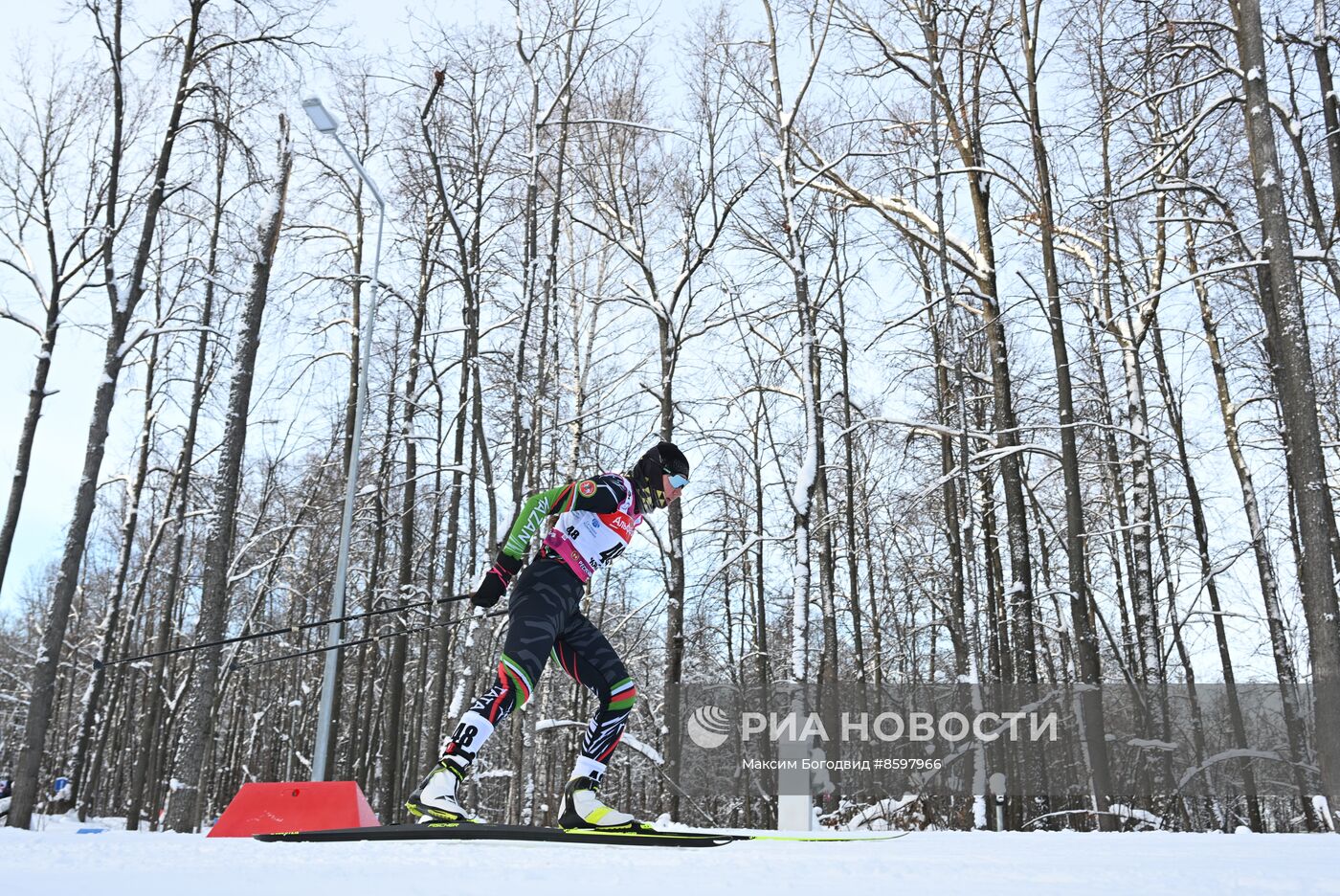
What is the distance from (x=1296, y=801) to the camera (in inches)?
719

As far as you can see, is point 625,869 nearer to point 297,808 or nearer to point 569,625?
point 569,625

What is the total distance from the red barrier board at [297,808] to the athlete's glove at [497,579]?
2436mm

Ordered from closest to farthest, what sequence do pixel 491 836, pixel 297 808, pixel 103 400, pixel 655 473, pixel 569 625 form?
pixel 491 836
pixel 569 625
pixel 655 473
pixel 297 808
pixel 103 400

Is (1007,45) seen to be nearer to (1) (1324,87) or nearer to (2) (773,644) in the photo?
(1) (1324,87)

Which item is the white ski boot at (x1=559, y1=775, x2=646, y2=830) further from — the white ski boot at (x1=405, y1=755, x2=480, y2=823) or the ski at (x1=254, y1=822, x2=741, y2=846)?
the white ski boot at (x1=405, y1=755, x2=480, y2=823)

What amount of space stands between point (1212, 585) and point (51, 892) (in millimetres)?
19933

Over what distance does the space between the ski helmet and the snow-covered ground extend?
190cm

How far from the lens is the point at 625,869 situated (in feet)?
10.2

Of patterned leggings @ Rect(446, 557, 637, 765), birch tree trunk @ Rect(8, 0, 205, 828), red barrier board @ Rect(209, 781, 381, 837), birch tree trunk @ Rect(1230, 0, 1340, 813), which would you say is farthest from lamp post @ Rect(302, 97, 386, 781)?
birch tree trunk @ Rect(1230, 0, 1340, 813)

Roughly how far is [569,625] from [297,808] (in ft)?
9.67

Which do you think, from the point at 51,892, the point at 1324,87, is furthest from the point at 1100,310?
the point at 51,892

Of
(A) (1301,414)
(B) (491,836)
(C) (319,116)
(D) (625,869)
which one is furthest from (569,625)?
(C) (319,116)

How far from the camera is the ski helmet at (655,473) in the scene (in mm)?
5426

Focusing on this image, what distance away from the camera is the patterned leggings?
486cm
